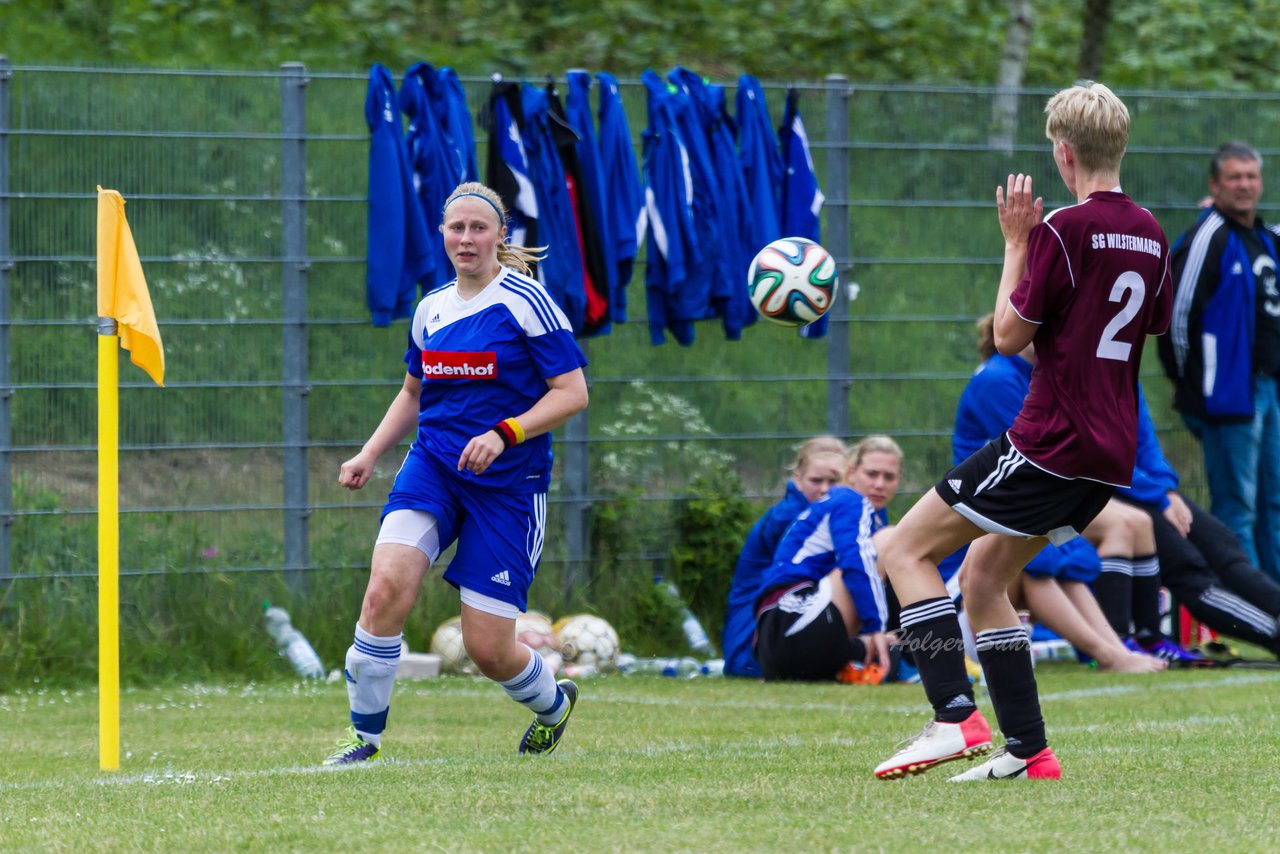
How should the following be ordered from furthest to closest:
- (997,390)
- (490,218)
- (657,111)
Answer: (657,111), (997,390), (490,218)

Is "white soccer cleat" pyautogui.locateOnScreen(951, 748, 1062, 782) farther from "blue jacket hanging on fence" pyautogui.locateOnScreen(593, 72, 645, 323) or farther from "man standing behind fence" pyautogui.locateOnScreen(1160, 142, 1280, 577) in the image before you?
"man standing behind fence" pyautogui.locateOnScreen(1160, 142, 1280, 577)

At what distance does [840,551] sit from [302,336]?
312 cm

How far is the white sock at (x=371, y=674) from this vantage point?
236 inches

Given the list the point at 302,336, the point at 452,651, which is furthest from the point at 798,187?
the point at 452,651

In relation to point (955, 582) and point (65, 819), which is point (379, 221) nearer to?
point (955, 582)

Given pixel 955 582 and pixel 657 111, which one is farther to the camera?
pixel 657 111

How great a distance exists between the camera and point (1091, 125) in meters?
5.00

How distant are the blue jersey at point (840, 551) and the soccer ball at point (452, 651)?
163cm

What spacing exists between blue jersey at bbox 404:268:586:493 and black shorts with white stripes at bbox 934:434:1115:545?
161cm

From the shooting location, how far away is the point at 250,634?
31.0ft

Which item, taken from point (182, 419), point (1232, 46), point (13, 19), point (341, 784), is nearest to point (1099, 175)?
point (341, 784)

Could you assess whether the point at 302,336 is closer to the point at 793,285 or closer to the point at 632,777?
the point at 793,285

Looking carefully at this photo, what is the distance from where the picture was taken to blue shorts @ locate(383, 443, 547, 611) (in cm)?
603

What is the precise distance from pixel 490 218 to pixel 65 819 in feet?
8.11
